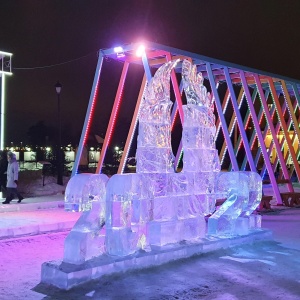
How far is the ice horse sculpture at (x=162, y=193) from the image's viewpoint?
269 inches

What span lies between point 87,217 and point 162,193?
1.57 meters

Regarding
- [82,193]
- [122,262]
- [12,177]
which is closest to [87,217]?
[82,193]

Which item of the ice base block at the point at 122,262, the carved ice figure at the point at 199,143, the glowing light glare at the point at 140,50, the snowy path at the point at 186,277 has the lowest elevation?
the snowy path at the point at 186,277

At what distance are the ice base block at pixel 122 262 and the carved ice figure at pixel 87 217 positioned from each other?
15cm

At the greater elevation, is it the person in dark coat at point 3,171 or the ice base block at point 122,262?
the person in dark coat at point 3,171

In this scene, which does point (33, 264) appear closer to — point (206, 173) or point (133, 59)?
point (206, 173)

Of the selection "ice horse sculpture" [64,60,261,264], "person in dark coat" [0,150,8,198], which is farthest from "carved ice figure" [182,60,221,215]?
"person in dark coat" [0,150,8,198]

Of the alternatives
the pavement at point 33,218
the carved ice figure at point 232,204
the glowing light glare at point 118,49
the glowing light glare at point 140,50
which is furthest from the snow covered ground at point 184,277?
the glowing light glare at point 118,49

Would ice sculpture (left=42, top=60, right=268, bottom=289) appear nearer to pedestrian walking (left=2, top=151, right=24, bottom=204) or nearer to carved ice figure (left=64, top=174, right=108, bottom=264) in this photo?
carved ice figure (left=64, top=174, right=108, bottom=264)

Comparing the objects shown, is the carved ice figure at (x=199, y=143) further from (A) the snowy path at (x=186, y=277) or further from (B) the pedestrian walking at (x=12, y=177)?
(B) the pedestrian walking at (x=12, y=177)

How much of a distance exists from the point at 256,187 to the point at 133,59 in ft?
22.4

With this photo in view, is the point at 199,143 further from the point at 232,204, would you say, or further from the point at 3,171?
the point at 3,171

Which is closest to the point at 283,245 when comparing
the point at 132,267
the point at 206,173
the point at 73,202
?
the point at 206,173

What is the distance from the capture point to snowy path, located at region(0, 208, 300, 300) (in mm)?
5836
